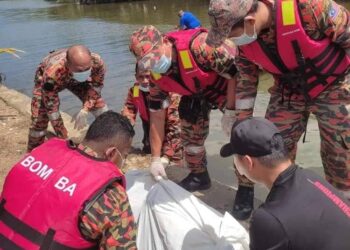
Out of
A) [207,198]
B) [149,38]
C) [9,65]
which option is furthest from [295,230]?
[9,65]

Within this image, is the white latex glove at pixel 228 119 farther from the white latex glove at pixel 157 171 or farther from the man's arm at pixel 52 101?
the man's arm at pixel 52 101

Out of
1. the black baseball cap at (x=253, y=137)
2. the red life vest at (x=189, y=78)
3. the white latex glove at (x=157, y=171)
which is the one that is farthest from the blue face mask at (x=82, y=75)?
the black baseball cap at (x=253, y=137)

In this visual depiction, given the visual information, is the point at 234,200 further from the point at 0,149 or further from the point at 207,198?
the point at 0,149

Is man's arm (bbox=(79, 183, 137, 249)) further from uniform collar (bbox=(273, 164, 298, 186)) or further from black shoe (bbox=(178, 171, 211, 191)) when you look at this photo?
black shoe (bbox=(178, 171, 211, 191))

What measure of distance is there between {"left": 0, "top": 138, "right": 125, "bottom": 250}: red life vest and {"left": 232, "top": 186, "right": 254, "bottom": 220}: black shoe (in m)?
1.53

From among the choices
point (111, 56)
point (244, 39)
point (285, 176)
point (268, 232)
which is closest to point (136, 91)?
point (244, 39)

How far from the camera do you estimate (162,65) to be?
10.5 ft

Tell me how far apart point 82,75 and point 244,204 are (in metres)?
2.31

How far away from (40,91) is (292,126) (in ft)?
10.9

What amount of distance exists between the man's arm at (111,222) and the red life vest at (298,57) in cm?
132

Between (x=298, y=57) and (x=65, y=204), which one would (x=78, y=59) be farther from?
(x=65, y=204)

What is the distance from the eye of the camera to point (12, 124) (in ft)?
21.9

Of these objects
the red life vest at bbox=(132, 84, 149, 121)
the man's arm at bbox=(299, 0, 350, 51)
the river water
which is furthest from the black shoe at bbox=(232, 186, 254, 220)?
the red life vest at bbox=(132, 84, 149, 121)

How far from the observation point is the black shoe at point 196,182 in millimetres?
3900
